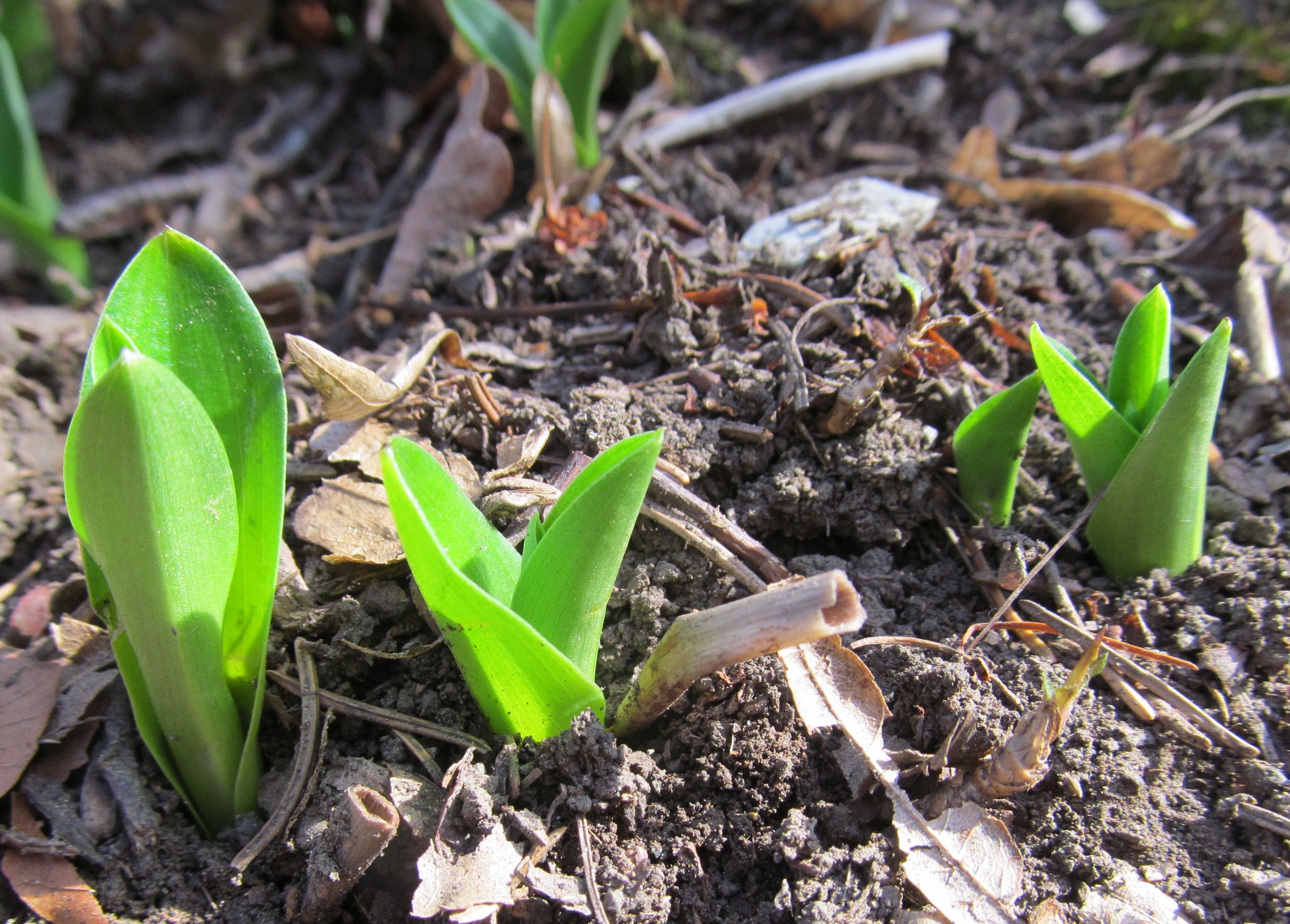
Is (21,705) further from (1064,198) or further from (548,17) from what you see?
(1064,198)

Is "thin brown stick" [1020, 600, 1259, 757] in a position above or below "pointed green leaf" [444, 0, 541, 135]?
below

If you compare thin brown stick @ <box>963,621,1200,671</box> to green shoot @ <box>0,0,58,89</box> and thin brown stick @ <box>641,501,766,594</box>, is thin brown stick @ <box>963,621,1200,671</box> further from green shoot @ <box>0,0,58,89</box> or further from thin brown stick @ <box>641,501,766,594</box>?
green shoot @ <box>0,0,58,89</box>

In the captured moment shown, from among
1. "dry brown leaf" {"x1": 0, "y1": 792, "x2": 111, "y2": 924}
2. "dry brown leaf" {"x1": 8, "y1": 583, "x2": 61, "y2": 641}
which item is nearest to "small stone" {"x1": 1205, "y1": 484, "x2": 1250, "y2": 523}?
"dry brown leaf" {"x1": 0, "y1": 792, "x2": 111, "y2": 924}

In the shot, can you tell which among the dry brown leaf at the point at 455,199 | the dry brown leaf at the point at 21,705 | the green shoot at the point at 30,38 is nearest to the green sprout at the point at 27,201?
the green shoot at the point at 30,38

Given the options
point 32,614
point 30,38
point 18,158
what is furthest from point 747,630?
point 30,38

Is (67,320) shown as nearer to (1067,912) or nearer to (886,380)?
(886,380)

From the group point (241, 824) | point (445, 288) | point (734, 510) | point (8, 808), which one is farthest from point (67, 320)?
point (734, 510)
